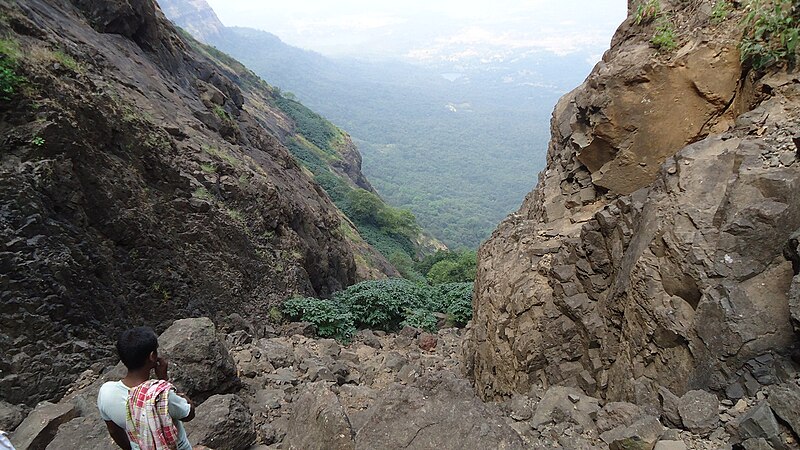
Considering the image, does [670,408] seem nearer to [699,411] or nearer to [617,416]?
[699,411]

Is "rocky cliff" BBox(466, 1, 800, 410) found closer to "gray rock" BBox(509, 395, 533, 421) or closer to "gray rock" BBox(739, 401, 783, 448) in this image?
"gray rock" BBox(739, 401, 783, 448)

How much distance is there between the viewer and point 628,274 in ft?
17.8

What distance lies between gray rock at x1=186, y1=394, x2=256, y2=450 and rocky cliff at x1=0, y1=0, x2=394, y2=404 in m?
2.76

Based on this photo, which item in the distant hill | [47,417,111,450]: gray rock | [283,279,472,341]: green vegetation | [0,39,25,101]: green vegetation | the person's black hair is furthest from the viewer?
the distant hill

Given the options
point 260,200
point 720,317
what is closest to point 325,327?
point 260,200

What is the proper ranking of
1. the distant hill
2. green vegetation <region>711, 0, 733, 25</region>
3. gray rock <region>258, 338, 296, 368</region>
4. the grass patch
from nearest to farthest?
1. green vegetation <region>711, 0, 733, 25</region>
2. gray rock <region>258, 338, 296, 368</region>
3. the grass patch
4. the distant hill

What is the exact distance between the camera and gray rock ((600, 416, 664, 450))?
12.5ft

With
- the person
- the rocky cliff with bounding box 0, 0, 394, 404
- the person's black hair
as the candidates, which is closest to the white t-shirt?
the person

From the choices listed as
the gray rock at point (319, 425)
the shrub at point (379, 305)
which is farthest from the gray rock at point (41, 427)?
the shrub at point (379, 305)

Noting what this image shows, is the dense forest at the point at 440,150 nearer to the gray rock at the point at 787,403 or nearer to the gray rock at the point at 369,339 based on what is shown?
the gray rock at the point at 369,339

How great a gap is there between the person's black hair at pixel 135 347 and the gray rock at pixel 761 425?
4166 millimetres

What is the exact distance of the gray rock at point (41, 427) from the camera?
4.52m

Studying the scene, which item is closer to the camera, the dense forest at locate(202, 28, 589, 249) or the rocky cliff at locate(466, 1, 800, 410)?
the rocky cliff at locate(466, 1, 800, 410)

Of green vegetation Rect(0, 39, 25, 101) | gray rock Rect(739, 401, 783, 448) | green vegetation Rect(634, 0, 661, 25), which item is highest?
green vegetation Rect(634, 0, 661, 25)
